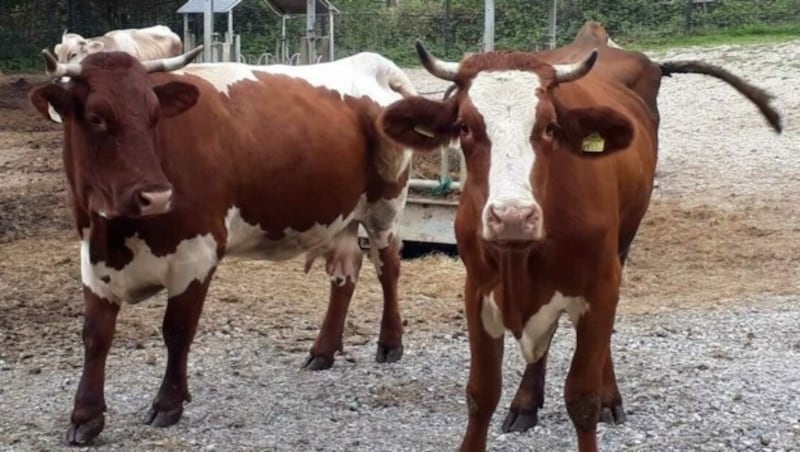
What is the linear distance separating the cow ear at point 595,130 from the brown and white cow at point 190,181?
184 cm

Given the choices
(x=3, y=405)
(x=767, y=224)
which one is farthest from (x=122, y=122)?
(x=767, y=224)

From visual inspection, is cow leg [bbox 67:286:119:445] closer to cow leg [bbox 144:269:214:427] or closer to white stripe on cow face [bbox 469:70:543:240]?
cow leg [bbox 144:269:214:427]

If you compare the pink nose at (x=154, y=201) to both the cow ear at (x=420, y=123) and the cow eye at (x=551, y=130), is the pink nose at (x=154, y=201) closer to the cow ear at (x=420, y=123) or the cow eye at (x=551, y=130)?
the cow ear at (x=420, y=123)

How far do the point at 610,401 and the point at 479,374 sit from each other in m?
1.05

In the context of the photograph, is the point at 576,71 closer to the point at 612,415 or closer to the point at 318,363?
the point at 612,415

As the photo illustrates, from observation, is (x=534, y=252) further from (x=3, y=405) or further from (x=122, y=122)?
(x=3, y=405)

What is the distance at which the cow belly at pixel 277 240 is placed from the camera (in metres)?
6.44

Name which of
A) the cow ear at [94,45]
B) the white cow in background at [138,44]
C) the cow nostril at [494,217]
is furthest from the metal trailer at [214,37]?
the cow nostril at [494,217]

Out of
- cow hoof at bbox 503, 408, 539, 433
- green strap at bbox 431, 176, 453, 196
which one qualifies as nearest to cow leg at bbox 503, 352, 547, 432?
cow hoof at bbox 503, 408, 539, 433

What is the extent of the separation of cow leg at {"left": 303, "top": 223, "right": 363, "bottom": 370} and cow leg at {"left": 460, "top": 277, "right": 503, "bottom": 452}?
1935mm

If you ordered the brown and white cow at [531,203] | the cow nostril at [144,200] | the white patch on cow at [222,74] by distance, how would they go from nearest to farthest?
the brown and white cow at [531,203]
the cow nostril at [144,200]
the white patch on cow at [222,74]

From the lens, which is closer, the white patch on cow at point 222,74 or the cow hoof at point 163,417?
the cow hoof at point 163,417

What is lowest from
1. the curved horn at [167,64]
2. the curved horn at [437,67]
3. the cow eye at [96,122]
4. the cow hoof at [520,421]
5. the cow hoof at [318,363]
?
the cow hoof at [318,363]

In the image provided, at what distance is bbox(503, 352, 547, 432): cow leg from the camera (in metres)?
6.08
